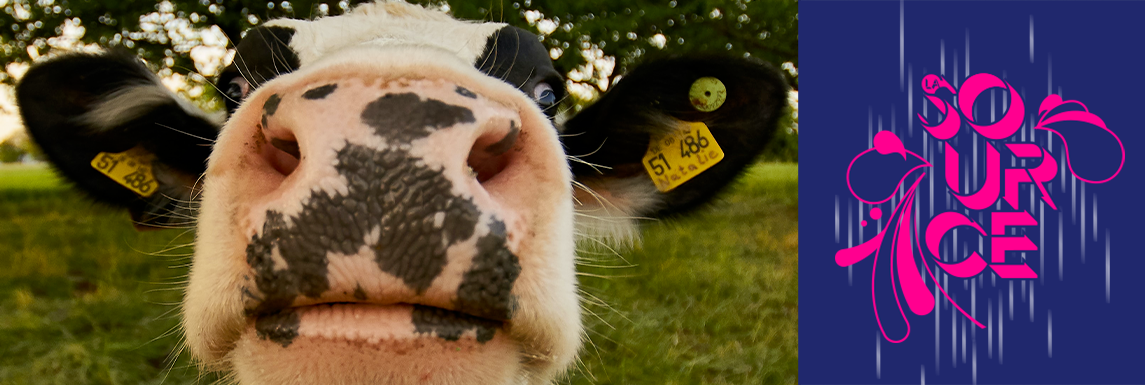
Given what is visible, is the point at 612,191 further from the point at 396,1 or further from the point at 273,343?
the point at 273,343

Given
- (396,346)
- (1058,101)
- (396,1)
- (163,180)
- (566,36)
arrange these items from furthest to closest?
1. (566,36)
2. (1058,101)
3. (396,1)
4. (163,180)
5. (396,346)

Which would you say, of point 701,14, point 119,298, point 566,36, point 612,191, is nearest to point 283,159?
point 612,191

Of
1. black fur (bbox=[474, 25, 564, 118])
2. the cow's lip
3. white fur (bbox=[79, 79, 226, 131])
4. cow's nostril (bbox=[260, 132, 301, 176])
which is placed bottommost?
the cow's lip

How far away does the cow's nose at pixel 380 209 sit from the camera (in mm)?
1016

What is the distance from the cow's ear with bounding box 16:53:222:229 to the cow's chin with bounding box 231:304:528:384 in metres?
1.28

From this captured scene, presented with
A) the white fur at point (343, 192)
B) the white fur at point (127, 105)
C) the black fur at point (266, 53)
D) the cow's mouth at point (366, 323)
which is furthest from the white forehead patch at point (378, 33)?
the cow's mouth at point (366, 323)

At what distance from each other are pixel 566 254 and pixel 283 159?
0.58 metres

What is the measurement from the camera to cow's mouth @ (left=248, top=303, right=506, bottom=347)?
1.09 metres

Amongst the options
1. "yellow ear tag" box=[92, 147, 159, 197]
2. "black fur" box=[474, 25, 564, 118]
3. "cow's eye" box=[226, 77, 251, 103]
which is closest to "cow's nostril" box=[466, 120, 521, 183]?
"black fur" box=[474, 25, 564, 118]

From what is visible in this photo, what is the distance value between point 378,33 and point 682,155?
43.9 inches

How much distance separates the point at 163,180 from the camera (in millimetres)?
2342

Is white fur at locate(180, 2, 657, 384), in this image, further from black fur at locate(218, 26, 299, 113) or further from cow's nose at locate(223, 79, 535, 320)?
black fur at locate(218, 26, 299, 113)

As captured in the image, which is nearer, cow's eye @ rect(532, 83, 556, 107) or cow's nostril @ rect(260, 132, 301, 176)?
cow's nostril @ rect(260, 132, 301, 176)

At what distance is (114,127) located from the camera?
2199mm
